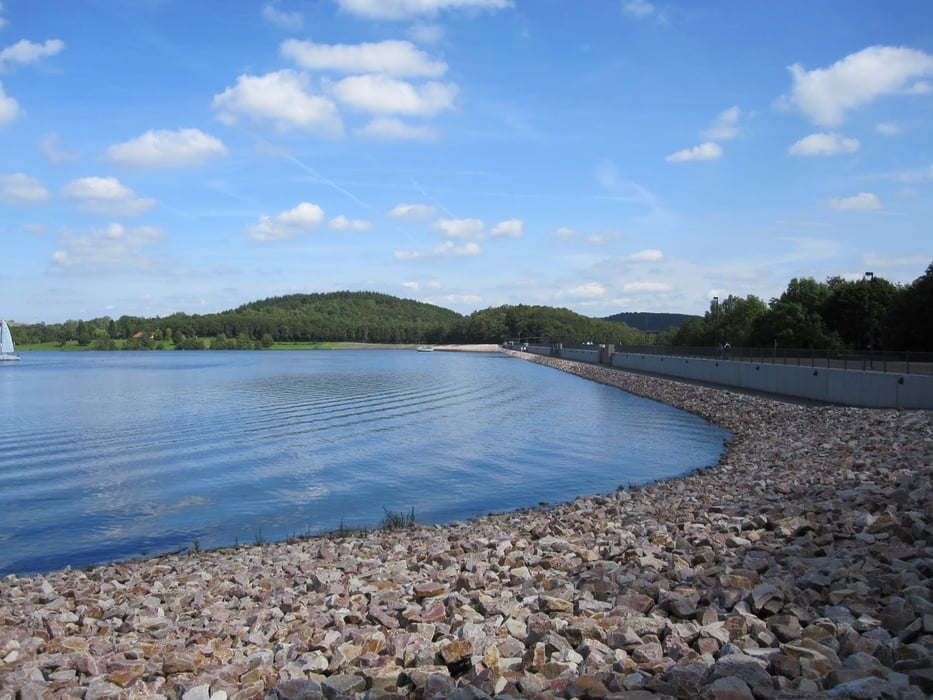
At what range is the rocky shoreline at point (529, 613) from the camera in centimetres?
547

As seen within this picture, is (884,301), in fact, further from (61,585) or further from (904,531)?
(61,585)

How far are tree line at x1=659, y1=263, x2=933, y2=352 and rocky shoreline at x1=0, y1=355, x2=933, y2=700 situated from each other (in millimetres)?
53168

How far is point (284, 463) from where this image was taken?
2338 cm

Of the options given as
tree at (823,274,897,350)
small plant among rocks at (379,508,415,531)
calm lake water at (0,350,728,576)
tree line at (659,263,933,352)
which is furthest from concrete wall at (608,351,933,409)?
tree at (823,274,897,350)

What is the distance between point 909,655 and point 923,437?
1748 cm

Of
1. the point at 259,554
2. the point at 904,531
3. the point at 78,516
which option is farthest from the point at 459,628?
the point at 78,516

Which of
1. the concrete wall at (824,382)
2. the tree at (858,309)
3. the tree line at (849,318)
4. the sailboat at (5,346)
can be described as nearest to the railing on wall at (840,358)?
the concrete wall at (824,382)

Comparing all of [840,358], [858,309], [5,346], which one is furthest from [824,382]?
[5,346]

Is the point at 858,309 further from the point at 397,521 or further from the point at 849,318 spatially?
the point at 397,521

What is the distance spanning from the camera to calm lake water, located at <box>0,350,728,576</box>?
15.7 metres

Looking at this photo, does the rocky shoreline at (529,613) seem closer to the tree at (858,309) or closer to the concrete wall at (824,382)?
the concrete wall at (824,382)

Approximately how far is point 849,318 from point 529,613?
79.2 meters

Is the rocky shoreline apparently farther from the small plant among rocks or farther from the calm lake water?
the calm lake water

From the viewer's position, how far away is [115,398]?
1937 inches
